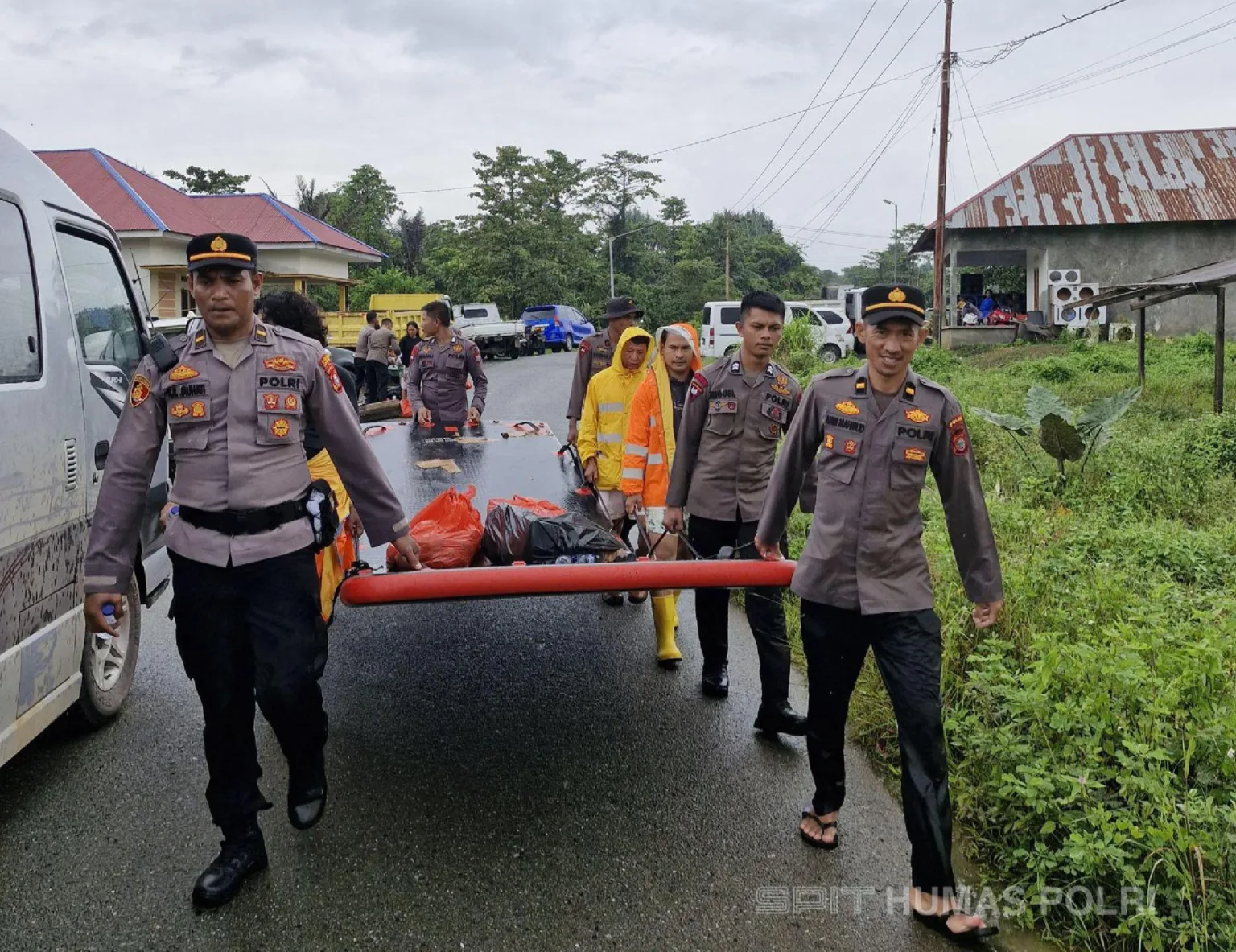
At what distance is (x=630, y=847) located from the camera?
10.3 feet

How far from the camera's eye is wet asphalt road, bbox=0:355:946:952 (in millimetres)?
2717

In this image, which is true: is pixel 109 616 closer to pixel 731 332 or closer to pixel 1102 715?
pixel 1102 715

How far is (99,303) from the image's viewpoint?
4035 millimetres

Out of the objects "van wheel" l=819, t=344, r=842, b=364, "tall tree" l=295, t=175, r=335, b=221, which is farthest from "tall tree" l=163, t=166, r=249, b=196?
"van wheel" l=819, t=344, r=842, b=364

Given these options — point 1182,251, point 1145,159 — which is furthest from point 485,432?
point 1145,159

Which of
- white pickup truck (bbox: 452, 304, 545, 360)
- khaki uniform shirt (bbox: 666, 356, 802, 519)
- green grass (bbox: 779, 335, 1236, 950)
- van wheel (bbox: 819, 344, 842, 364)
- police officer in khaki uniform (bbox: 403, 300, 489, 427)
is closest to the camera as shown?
green grass (bbox: 779, 335, 1236, 950)

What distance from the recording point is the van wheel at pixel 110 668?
149 inches

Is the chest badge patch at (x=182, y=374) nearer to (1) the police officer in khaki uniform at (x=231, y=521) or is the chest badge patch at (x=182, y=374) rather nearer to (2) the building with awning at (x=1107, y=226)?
(1) the police officer in khaki uniform at (x=231, y=521)

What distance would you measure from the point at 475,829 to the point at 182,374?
176cm

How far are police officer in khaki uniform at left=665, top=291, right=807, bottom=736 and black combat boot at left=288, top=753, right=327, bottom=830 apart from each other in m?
1.76

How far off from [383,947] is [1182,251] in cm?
2622

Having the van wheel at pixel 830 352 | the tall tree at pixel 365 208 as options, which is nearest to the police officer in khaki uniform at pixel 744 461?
the van wheel at pixel 830 352

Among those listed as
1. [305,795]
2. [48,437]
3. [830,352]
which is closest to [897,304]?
[305,795]

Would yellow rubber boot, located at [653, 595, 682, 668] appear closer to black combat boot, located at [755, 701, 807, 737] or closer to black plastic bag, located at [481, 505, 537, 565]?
black combat boot, located at [755, 701, 807, 737]
